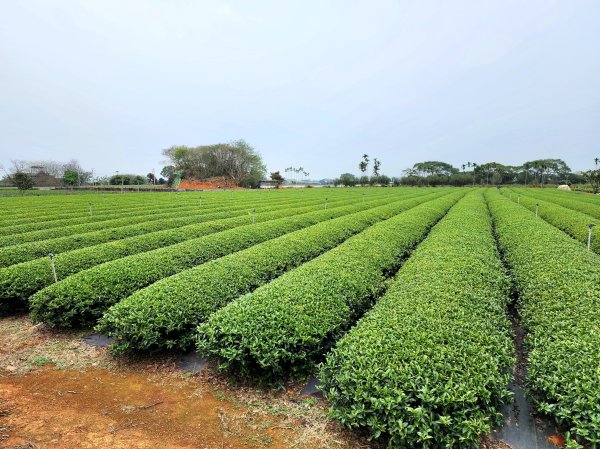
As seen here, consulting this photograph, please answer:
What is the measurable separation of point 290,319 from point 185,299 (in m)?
2.06

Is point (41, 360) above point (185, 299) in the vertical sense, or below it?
below

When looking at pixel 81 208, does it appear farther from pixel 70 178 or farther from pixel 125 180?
pixel 125 180

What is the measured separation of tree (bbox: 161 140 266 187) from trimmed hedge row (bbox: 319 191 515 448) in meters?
93.1

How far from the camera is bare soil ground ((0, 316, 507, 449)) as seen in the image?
138 inches

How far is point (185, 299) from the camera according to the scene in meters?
5.73

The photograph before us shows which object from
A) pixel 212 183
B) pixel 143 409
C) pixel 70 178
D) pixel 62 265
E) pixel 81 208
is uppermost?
pixel 70 178

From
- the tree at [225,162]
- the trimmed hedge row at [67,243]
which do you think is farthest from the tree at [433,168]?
the trimmed hedge row at [67,243]

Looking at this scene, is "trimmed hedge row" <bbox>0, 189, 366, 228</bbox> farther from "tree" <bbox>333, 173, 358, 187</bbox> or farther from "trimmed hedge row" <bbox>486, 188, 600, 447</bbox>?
"tree" <bbox>333, 173, 358, 187</bbox>

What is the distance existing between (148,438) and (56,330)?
3.98 metres

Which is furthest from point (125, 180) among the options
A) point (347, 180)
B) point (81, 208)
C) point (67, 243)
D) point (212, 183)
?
point (67, 243)

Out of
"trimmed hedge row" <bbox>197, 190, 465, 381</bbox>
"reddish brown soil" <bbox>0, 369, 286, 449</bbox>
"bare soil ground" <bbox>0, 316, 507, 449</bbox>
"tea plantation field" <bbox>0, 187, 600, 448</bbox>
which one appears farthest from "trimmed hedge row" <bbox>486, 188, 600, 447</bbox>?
"reddish brown soil" <bbox>0, 369, 286, 449</bbox>

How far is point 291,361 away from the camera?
443cm

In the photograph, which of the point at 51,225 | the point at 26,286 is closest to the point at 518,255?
the point at 26,286

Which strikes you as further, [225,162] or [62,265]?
[225,162]
